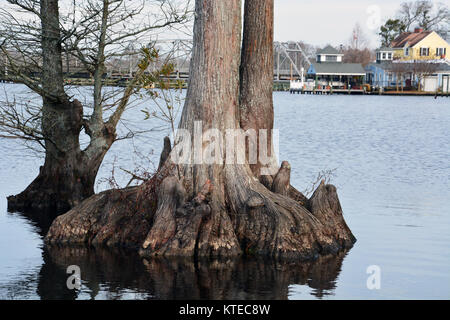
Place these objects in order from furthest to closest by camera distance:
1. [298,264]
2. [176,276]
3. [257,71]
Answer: [257,71] < [298,264] < [176,276]

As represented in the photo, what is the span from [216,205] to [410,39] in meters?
115

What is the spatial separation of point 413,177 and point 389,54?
102 m

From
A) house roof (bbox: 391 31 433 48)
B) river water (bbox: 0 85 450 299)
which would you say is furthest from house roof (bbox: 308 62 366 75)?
river water (bbox: 0 85 450 299)

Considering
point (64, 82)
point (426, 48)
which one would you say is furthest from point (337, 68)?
point (64, 82)

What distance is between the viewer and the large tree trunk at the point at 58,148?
18.5 metres

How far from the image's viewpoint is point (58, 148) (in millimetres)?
18609

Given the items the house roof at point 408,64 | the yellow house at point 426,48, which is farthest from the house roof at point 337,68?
the yellow house at point 426,48

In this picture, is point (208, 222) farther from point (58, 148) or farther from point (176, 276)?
point (58, 148)

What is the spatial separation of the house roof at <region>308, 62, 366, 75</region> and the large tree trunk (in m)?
113

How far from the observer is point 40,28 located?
1805 centimetres

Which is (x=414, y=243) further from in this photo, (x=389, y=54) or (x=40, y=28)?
(x=389, y=54)

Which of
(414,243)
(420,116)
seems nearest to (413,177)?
(414,243)

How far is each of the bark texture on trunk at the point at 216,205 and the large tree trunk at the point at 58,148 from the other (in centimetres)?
350
